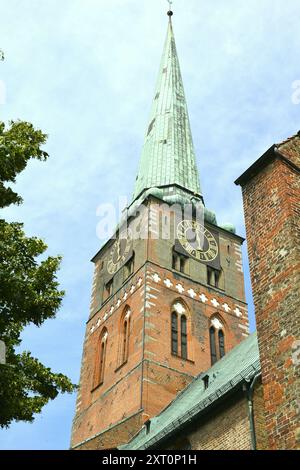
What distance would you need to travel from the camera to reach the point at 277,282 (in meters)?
10.1

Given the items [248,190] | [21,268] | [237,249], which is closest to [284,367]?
[248,190]

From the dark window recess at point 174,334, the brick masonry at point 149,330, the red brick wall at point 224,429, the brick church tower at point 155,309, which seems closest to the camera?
the red brick wall at point 224,429

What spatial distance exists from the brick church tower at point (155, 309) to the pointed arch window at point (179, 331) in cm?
5

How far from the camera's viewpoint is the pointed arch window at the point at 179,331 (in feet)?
91.4

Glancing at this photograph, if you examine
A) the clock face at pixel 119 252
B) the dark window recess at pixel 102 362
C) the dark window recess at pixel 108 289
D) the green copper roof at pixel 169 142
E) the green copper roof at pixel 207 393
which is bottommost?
the green copper roof at pixel 207 393

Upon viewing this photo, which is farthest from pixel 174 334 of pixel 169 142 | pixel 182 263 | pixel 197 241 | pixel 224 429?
pixel 169 142

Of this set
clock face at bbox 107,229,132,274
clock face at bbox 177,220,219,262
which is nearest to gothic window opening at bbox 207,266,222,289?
clock face at bbox 177,220,219,262

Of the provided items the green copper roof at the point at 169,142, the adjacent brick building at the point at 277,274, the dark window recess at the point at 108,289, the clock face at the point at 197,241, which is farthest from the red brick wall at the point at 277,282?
the green copper roof at the point at 169,142

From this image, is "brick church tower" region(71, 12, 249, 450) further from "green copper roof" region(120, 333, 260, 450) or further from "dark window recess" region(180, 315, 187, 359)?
"green copper roof" region(120, 333, 260, 450)

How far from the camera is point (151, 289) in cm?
2897

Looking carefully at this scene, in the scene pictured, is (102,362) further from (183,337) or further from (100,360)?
(183,337)

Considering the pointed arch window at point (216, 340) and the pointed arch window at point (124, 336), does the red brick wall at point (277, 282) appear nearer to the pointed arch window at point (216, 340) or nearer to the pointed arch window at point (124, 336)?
the pointed arch window at point (124, 336)

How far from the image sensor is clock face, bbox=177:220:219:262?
32188 mm
